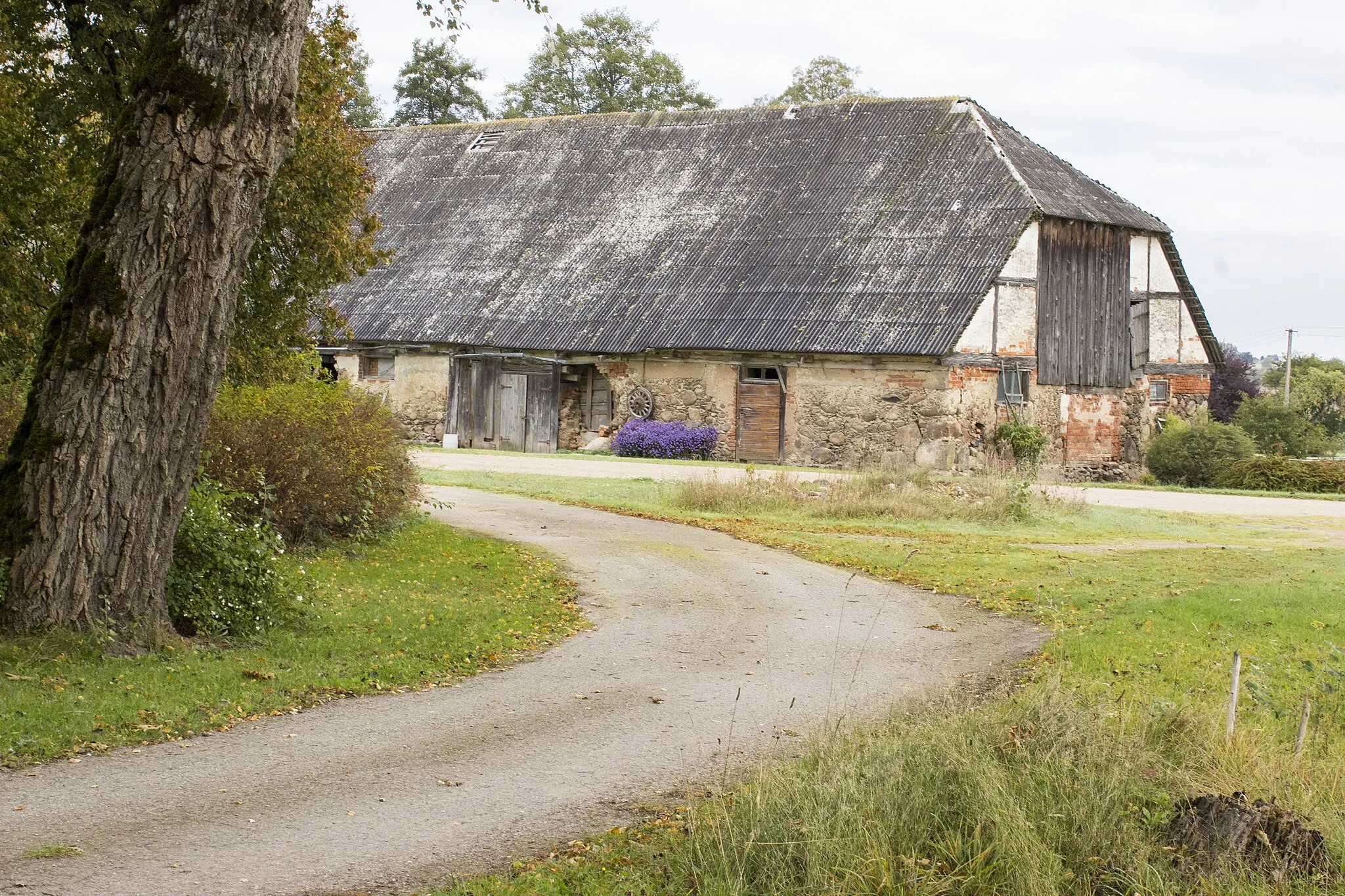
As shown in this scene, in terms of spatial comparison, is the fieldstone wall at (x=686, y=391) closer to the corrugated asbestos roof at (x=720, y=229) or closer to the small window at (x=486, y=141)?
the corrugated asbestos roof at (x=720, y=229)

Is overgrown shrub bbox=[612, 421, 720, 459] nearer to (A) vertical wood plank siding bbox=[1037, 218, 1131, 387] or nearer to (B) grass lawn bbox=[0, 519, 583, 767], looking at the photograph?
(A) vertical wood plank siding bbox=[1037, 218, 1131, 387]

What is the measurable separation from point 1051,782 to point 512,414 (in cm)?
2957

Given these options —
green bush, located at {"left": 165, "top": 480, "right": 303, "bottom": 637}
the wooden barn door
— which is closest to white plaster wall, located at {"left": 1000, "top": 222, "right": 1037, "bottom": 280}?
the wooden barn door

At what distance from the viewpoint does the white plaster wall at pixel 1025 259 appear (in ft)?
100

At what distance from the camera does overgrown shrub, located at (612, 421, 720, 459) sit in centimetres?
3222

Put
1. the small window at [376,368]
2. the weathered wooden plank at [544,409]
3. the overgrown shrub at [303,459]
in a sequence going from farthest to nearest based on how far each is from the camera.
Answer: the small window at [376,368] < the weathered wooden plank at [544,409] < the overgrown shrub at [303,459]

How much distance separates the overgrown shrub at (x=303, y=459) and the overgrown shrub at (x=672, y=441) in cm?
1699

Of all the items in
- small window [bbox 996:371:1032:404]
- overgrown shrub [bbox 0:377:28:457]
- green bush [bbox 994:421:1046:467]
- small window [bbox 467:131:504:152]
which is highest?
small window [bbox 467:131:504:152]

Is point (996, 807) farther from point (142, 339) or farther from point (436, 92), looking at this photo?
point (436, 92)

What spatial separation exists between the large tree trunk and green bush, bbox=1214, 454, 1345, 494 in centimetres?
2457

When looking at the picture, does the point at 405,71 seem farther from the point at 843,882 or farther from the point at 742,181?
the point at 843,882

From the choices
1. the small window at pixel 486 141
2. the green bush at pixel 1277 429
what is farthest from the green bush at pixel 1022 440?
the small window at pixel 486 141

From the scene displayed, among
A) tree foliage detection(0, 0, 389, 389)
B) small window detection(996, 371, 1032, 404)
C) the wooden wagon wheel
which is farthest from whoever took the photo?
the wooden wagon wheel

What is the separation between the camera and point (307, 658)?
9.42m
